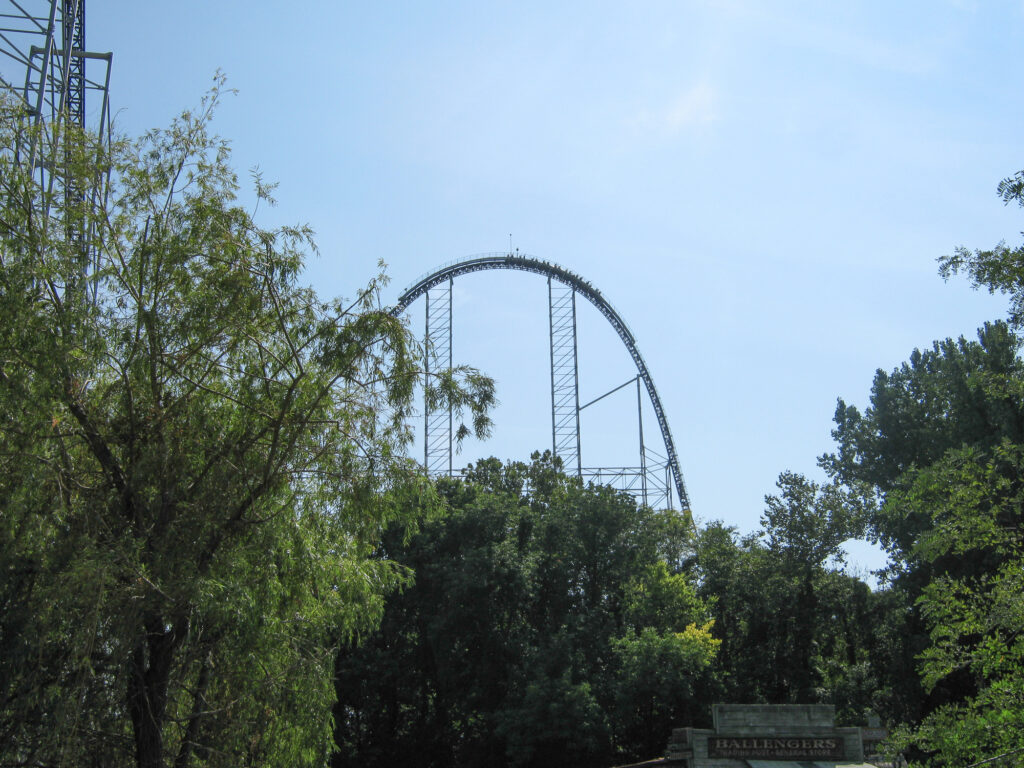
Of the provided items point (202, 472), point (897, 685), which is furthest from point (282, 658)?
point (897, 685)

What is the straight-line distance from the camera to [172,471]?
8.54m

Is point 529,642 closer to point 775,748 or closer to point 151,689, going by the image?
point 775,748

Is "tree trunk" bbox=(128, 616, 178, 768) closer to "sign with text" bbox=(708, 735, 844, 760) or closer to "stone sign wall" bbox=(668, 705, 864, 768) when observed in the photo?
"stone sign wall" bbox=(668, 705, 864, 768)

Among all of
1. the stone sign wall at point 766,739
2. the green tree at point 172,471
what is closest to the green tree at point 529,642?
the stone sign wall at point 766,739

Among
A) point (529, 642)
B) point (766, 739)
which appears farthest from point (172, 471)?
point (529, 642)

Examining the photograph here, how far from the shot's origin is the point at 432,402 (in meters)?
9.64

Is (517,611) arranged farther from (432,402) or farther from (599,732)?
(432,402)

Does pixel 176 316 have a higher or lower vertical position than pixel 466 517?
lower

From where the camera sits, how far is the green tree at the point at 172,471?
7.69 meters

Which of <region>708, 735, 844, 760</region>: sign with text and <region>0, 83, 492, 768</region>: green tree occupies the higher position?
<region>0, 83, 492, 768</region>: green tree

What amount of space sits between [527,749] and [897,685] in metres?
12.6

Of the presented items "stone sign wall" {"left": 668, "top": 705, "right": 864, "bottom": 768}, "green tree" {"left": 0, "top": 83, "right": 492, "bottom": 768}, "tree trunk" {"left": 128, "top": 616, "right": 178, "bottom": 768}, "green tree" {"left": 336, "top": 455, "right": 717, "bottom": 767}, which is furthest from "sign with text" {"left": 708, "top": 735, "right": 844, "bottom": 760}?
"tree trunk" {"left": 128, "top": 616, "right": 178, "bottom": 768}

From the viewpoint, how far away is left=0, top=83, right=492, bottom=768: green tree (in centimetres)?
769

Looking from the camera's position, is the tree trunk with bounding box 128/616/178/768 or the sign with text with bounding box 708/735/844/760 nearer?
the tree trunk with bounding box 128/616/178/768
